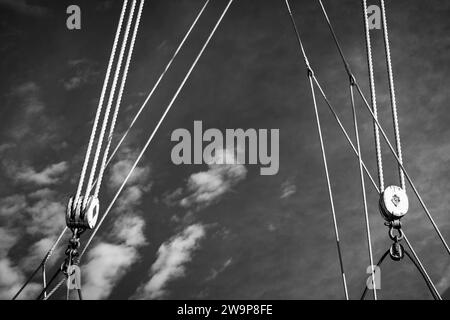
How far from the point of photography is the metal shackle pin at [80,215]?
9.52ft

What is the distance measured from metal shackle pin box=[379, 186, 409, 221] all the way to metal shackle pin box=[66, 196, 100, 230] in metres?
2.22

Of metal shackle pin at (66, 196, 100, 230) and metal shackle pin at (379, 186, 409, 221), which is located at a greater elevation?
metal shackle pin at (379, 186, 409, 221)

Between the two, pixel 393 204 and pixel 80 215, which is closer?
pixel 80 215

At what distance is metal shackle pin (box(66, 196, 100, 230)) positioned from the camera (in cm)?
290

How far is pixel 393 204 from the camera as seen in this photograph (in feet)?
10.7

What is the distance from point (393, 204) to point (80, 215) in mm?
2375

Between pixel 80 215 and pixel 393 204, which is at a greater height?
pixel 393 204

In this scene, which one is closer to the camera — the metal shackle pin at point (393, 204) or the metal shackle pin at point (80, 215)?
the metal shackle pin at point (80, 215)

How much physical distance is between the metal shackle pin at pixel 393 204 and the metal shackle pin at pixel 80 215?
Answer: 7.28 ft

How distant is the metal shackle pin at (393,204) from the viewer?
10.6 ft

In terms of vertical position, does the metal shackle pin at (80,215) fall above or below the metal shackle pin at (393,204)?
below

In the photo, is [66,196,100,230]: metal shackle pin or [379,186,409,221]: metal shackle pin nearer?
[66,196,100,230]: metal shackle pin
